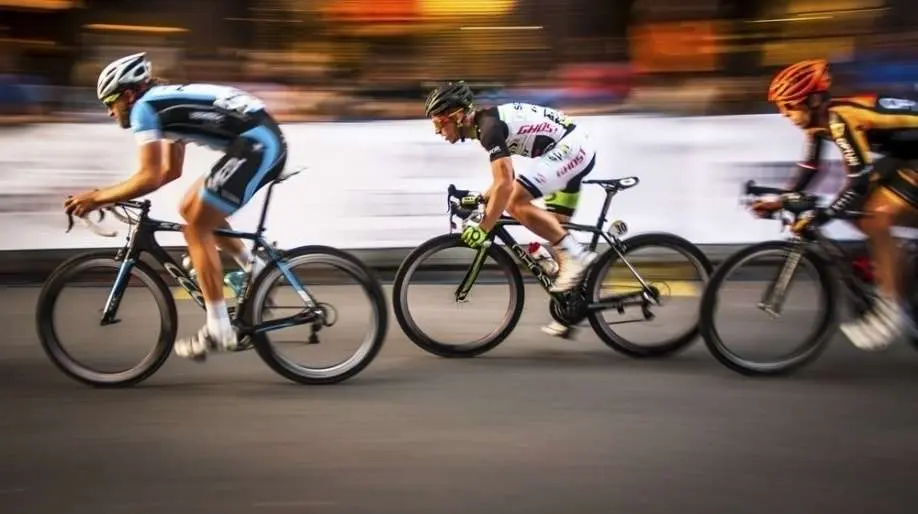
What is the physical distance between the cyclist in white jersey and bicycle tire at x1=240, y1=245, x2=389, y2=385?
0.68 metres

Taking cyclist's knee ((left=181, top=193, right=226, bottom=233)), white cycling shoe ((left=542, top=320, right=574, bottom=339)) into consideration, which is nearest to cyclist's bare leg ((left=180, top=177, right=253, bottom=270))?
cyclist's knee ((left=181, top=193, right=226, bottom=233))

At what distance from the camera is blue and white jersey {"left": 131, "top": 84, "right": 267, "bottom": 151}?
4633 millimetres

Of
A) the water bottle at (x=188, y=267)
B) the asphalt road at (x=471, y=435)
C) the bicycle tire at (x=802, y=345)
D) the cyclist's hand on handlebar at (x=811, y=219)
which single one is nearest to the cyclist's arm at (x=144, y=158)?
the water bottle at (x=188, y=267)

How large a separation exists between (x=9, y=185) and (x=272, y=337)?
429 centimetres

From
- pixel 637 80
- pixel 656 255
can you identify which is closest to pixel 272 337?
pixel 656 255

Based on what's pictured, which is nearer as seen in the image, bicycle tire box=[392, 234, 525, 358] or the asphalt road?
the asphalt road

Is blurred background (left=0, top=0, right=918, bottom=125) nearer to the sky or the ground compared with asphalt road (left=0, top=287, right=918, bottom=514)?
nearer to the sky

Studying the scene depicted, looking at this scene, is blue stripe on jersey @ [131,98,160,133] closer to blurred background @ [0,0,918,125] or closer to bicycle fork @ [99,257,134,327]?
bicycle fork @ [99,257,134,327]

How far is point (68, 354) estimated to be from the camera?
16.4 feet

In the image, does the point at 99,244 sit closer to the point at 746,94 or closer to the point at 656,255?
the point at 656,255

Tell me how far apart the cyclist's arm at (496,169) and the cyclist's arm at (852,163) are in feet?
5.84

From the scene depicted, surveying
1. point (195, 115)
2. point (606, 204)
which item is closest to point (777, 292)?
point (606, 204)

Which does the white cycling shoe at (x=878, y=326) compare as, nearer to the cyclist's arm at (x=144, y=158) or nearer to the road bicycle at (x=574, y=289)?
the road bicycle at (x=574, y=289)

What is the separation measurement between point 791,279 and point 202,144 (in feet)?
10.8
